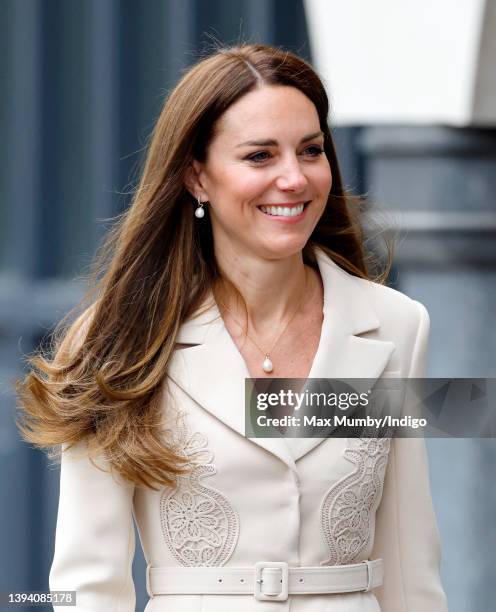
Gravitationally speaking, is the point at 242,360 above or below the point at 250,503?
above

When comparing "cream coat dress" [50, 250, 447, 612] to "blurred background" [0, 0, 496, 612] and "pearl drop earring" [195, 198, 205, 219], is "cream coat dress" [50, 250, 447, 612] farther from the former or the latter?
"blurred background" [0, 0, 496, 612]

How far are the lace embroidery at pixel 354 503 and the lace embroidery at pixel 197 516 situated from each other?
0.17 meters

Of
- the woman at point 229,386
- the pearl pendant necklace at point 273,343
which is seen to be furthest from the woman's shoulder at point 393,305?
the pearl pendant necklace at point 273,343

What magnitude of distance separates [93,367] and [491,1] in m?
2.31

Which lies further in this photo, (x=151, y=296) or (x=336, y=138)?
(x=336, y=138)

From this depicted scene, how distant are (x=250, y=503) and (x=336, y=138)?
3447 mm

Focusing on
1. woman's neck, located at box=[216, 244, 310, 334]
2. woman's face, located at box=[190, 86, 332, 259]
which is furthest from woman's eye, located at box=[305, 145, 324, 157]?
woman's neck, located at box=[216, 244, 310, 334]

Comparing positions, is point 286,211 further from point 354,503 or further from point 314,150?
point 354,503

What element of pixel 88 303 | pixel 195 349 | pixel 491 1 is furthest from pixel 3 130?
pixel 195 349

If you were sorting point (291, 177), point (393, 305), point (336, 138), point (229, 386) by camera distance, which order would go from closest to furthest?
point (291, 177)
point (229, 386)
point (393, 305)
point (336, 138)

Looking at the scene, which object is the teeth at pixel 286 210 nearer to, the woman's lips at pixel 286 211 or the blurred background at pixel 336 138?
the woman's lips at pixel 286 211

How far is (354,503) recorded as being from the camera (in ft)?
8.55

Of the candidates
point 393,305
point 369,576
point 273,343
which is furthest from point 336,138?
point 369,576

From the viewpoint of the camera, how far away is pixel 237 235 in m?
2.69
